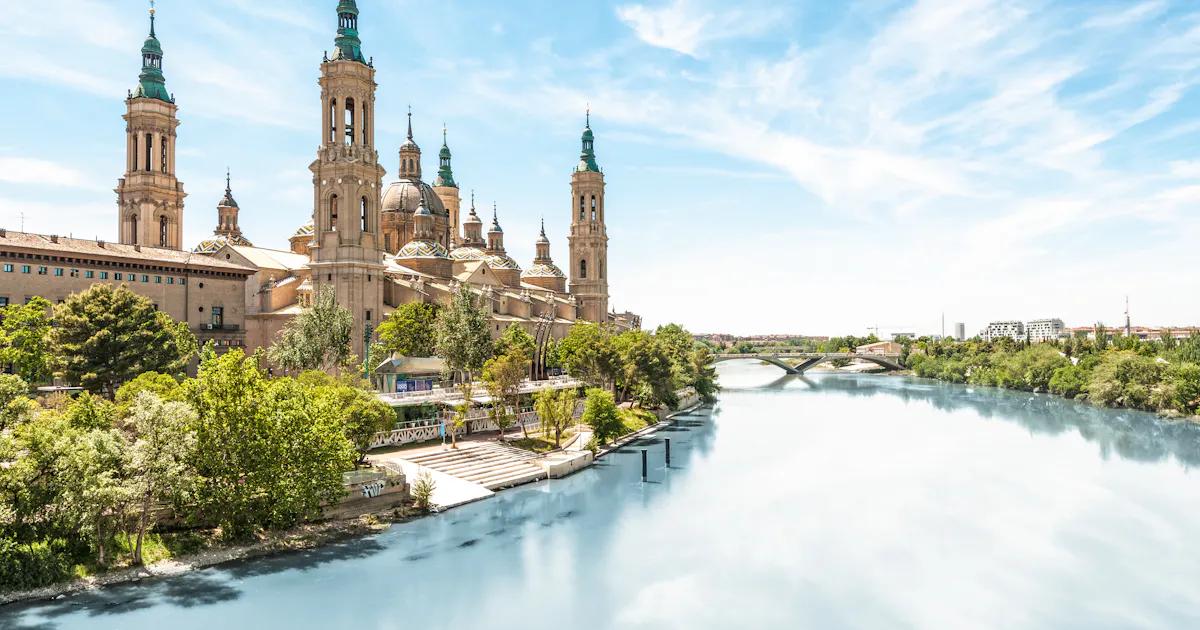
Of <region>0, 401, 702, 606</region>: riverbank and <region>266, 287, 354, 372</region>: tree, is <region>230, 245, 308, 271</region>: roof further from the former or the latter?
<region>0, 401, 702, 606</region>: riverbank

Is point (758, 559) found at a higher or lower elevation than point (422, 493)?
lower

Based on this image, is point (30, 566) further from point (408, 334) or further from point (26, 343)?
point (408, 334)

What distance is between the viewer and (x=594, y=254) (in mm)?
92625

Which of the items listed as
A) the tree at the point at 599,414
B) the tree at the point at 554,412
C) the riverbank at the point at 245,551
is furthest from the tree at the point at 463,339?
the riverbank at the point at 245,551

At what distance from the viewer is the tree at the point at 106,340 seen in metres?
36.2

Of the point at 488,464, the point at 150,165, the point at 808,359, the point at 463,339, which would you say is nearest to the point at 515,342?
the point at 463,339

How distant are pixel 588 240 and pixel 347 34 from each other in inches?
1677

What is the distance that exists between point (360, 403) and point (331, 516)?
170 inches

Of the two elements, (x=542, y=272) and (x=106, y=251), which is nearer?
(x=106, y=251)

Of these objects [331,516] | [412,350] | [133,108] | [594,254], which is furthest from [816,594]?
[594,254]

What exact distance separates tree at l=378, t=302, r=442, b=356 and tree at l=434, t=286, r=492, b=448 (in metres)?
2.84

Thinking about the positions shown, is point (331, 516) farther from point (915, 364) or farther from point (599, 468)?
point (915, 364)

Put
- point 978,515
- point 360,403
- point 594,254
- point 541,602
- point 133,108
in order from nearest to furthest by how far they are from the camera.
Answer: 1. point 541,602
2. point 360,403
3. point 978,515
4. point 133,108
5. point 594,254

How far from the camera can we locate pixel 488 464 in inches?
1451
